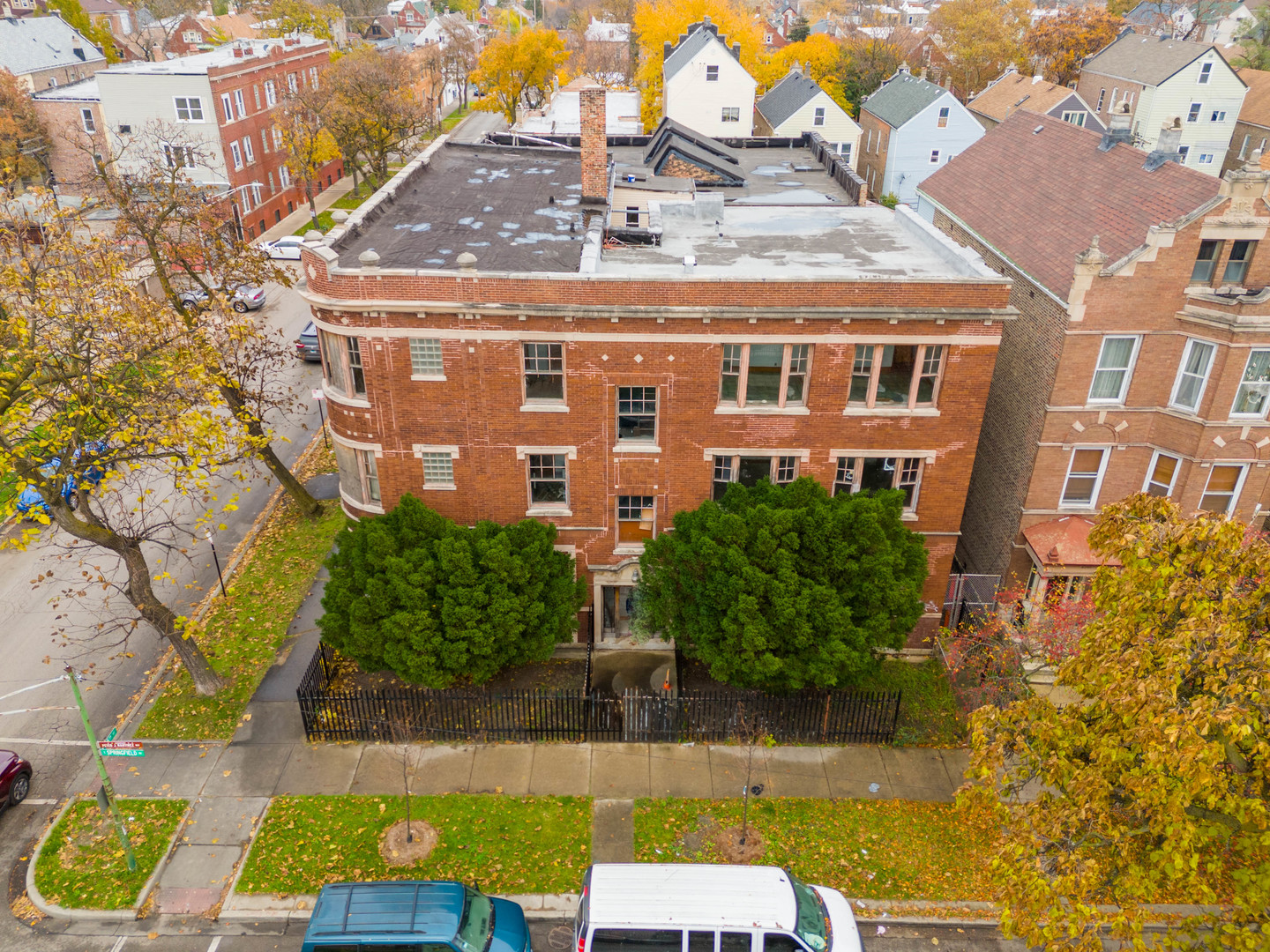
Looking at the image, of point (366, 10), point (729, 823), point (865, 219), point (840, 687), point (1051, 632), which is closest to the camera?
point (729, 823)

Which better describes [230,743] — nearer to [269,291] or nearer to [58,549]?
[58,549]

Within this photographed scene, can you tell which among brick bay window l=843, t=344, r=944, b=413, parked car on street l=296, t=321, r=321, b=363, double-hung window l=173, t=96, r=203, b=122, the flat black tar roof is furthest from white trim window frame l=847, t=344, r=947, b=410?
double-hung window l=173, t=96, r=203, b=122

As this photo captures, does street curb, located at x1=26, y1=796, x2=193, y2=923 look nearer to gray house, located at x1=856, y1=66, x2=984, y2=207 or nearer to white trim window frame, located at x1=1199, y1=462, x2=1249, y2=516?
white trim window frame, located at x1=1199, y1=462, x2=1249, y2=516

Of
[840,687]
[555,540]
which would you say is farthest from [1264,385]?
[555,540]

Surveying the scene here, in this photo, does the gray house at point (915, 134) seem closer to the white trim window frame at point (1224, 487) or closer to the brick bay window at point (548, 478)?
the white trim window frame at point (1224, 487)

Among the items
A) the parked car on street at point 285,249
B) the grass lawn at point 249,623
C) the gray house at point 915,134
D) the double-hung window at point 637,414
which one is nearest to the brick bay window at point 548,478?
the double-hung window at point 637,414

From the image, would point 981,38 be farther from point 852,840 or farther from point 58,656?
point 58,656
